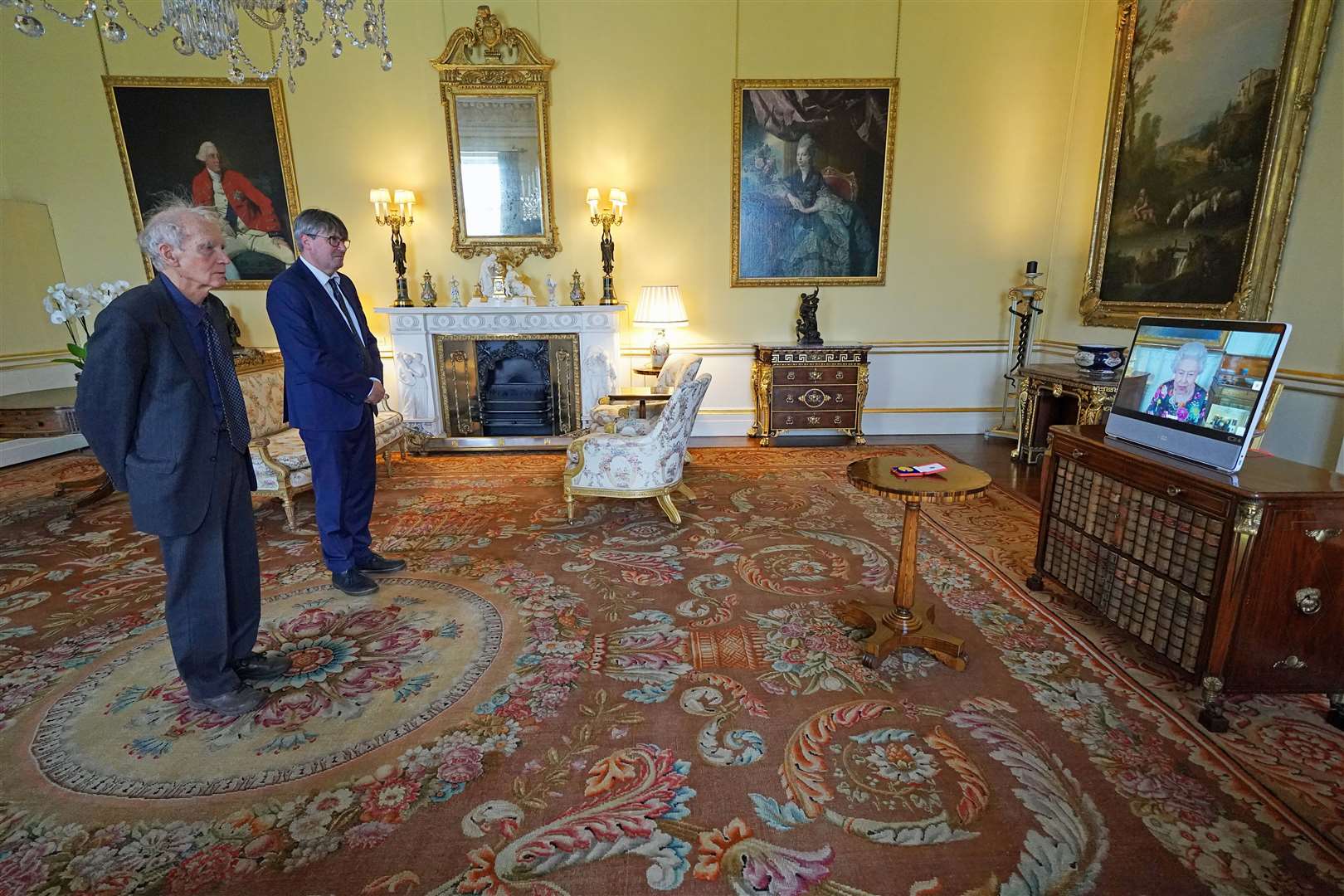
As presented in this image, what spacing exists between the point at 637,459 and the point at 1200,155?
15.1 feet

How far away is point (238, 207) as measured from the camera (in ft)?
19.5

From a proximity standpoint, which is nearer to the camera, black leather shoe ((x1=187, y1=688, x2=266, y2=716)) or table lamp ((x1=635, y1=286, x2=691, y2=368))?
black leather shoe ((x1=187, y1=688, x2=266, y2=716))

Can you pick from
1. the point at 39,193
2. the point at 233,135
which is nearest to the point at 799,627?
the point at 233,135

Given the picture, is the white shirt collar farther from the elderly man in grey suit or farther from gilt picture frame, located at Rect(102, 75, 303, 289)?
gilt picture frame, located at Rect(102, 75, 303, 289)

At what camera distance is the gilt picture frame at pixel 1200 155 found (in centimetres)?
371

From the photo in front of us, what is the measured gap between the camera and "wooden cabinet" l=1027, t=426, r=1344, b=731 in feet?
6.43

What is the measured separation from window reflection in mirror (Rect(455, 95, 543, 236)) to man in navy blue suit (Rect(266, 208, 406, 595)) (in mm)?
3261

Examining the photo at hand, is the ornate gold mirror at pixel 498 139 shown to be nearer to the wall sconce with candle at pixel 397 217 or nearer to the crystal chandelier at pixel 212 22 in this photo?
the wall sconce with candle at pixel 397 217

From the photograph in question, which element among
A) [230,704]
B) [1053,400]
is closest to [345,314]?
[230,704]

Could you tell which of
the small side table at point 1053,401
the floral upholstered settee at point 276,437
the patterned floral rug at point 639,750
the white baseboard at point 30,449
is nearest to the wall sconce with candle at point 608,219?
the floral upholstered settee at point 276,437

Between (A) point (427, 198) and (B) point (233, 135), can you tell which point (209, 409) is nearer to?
(A) point (427, 198)

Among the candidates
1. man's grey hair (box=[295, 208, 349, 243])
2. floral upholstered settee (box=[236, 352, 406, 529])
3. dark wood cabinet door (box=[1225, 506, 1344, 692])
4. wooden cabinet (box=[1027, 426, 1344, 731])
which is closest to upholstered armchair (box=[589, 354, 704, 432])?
floral upholstered settee (box=[236, 352, 406, 529])

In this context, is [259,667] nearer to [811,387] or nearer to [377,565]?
[377,565]

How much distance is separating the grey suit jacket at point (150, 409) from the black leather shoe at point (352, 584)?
A: 121 centimetres
